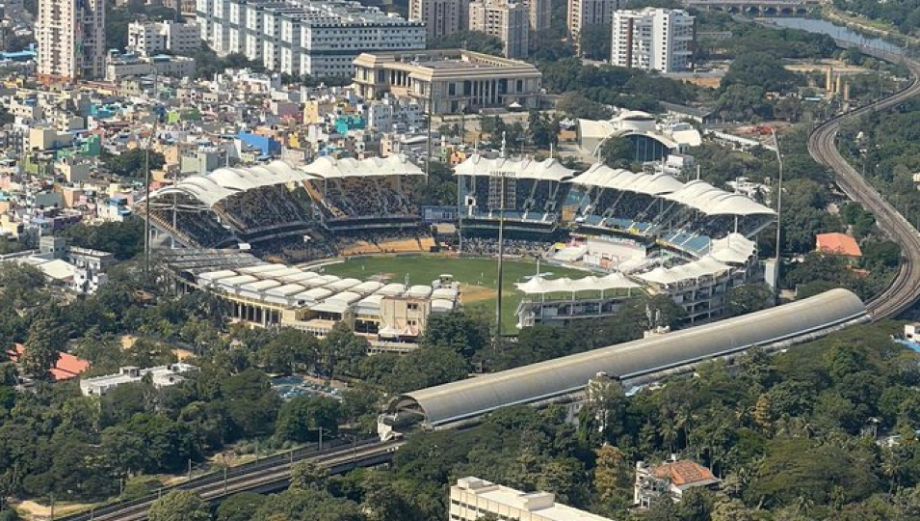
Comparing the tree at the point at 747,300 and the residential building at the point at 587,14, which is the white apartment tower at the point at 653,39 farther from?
the tree at the point at 747,300

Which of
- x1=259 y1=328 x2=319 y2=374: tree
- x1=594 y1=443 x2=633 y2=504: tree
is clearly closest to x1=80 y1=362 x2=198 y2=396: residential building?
x1=259 y1=328 x2=319 y2=374: tree

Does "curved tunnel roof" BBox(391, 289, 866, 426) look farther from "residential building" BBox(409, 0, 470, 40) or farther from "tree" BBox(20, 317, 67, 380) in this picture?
"residential building" BBox(409, 0, 470, 40)

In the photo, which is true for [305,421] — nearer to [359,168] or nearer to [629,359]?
[629,359]

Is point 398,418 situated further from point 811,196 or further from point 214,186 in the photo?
point 811,196

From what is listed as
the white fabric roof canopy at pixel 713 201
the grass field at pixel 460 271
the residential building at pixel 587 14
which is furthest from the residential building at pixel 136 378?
the residential building at pixel 587 14

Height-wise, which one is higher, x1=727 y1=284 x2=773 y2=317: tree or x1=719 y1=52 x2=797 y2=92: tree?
x1=719 y1=52 x2=797 y2=92: tree
